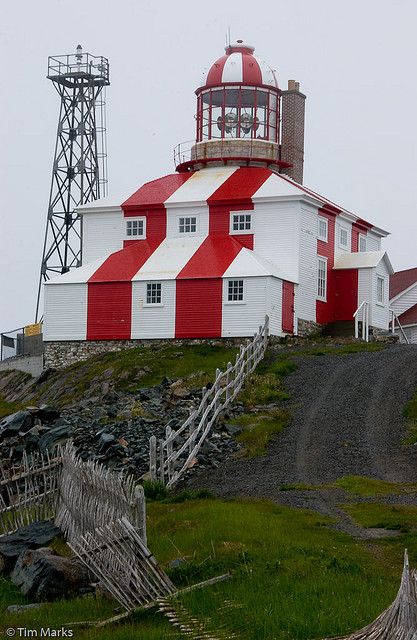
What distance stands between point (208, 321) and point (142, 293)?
2.97m

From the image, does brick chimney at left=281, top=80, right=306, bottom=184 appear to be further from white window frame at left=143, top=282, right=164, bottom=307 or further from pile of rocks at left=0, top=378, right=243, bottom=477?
pile of rocks at left=0, top=378, right=243, bottom=477

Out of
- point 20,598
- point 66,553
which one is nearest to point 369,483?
point 66,553

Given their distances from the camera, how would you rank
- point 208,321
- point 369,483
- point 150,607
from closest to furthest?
point 150,607 → point 369,483 → point 208,321

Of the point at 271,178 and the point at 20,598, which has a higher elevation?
the point at 271,178

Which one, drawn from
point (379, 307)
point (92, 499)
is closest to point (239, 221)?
point (379, 307)

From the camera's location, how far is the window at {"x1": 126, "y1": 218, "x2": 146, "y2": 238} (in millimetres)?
54969

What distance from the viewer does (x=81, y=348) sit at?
52.2 m

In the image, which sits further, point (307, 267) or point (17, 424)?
point (307, 267)

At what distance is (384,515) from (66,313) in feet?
103

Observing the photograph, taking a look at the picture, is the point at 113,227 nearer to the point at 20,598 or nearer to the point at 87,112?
the point at 87,112

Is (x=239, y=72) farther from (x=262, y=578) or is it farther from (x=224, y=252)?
(x=262, y=578)

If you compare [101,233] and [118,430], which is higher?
[101,233]

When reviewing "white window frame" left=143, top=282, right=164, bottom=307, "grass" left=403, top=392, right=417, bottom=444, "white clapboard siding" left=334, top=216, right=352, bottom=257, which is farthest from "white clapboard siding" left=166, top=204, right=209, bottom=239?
"grass" left=403, top=392, right=417, bottom=444

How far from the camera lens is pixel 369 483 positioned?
87.6 feet
